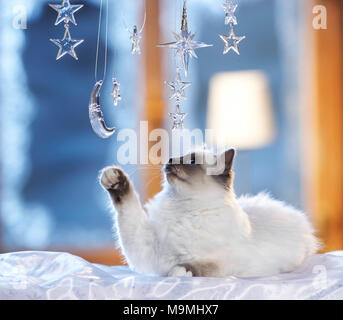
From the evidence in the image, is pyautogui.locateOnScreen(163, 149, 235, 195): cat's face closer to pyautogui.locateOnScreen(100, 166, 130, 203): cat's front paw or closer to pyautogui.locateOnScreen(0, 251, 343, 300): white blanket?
pyautogui.locateOnScreen(100, 166, 130, 203): cat's front paw

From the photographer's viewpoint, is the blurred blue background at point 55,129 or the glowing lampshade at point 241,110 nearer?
the glowing lampshade at point 241,110

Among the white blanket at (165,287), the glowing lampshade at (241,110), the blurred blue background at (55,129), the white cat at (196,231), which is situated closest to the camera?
the white blanket at (165,287)

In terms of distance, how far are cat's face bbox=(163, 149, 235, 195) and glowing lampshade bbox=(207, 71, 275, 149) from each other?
2.92 feet

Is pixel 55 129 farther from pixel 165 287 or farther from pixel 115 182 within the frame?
pixel 165 287

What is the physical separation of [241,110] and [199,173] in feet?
3.37

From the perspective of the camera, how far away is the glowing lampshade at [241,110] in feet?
6.90

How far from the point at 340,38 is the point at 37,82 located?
1.63 m

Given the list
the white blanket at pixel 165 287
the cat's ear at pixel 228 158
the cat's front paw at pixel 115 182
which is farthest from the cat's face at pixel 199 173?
the white blanket at pixel 165 287

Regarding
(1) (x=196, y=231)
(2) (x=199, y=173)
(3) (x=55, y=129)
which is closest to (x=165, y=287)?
(1) (x=196, y=231)

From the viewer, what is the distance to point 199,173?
1150 millimetres

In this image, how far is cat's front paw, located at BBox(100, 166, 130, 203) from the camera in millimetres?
1070

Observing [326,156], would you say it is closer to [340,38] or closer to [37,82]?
[340,38]

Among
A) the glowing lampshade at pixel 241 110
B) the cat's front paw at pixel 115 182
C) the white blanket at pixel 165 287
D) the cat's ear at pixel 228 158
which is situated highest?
the glowing lampshade at pixel 241 110

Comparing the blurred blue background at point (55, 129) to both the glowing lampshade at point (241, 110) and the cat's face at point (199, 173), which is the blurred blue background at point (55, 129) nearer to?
the glowing lampshade at point (241, 110)
